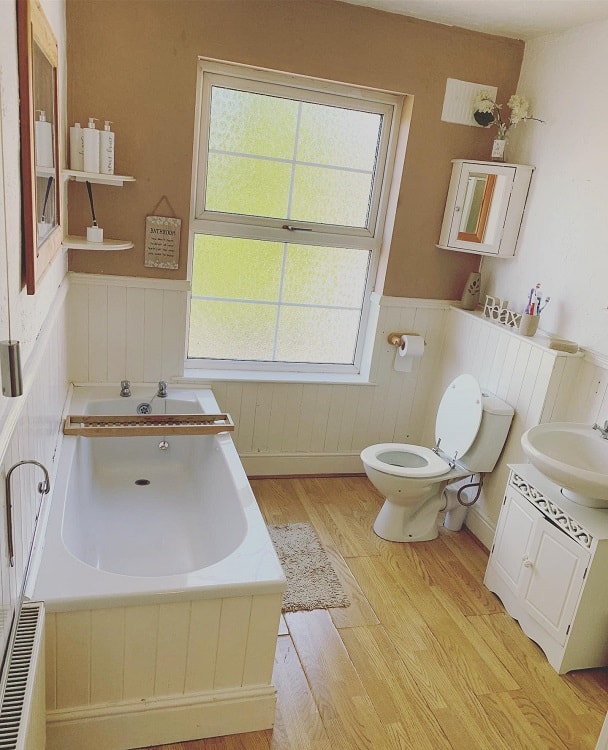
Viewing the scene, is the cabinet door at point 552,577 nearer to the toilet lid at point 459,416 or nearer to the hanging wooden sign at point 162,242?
the toilet lid at point 459,416

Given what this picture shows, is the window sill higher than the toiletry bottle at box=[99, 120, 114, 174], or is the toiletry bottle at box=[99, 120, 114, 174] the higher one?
the toiletry bottle at box=[99, 120, 114, 174]

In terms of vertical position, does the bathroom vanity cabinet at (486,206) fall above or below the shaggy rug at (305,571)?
above

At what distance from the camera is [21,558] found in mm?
1453

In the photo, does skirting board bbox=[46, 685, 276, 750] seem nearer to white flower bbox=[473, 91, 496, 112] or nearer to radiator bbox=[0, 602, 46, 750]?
radiator bbox=[0, 602, 46, 750]

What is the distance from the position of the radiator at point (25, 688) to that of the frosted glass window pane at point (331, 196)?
229 cm

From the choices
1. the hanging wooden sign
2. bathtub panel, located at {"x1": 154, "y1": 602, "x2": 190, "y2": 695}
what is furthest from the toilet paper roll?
bathtub panel, located at {"x1": 154, "y1": 602, "x2": 190, "y2": 695}

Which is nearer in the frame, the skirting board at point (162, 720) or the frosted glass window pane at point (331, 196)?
the skirting board at point (162, 720)

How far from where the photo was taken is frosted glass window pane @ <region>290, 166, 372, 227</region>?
3.04 meters

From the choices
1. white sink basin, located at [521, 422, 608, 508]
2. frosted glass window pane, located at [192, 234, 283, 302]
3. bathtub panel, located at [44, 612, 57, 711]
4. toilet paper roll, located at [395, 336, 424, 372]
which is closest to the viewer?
bathtub panel, located at [44, 612, 57, 711]

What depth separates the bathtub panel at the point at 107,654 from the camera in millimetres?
1554

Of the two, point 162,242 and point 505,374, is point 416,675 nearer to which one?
point 505,374

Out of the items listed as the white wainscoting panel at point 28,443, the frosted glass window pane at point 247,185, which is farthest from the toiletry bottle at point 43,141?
the frosted glass window pane at point 247,185

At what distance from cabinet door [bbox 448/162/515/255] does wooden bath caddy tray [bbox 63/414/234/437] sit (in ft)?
5.05

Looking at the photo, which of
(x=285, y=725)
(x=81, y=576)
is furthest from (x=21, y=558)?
(x=285, y=725)
